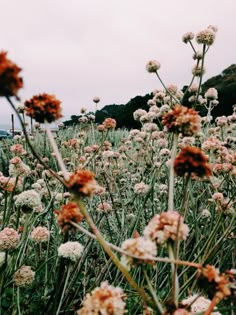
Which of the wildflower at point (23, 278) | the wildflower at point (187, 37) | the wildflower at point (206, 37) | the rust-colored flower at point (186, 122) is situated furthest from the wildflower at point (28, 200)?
the wildflower at point (187, 37)

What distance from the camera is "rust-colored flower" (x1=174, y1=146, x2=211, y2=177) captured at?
1.07m

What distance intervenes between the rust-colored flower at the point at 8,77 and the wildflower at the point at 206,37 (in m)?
2.21

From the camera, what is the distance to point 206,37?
295 cm

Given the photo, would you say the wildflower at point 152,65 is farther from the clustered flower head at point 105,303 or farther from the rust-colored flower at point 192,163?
the clustered flower head at point 105,303

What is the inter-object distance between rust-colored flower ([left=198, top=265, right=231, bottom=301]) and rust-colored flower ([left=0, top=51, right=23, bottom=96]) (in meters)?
0.50

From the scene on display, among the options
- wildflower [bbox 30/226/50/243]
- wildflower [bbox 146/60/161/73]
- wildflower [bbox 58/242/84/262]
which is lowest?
wildflower [bbox 30/226/50/243]

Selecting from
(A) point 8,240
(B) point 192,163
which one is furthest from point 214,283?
(A) point 8,240

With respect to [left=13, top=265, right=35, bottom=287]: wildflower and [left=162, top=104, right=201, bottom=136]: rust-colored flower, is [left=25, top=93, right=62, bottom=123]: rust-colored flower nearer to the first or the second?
[left=162, top=104, right=201, bottom=136]: rust-colored flower

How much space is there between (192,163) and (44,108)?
357 millimetres

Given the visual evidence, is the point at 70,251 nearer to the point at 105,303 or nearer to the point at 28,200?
the point at 28,200

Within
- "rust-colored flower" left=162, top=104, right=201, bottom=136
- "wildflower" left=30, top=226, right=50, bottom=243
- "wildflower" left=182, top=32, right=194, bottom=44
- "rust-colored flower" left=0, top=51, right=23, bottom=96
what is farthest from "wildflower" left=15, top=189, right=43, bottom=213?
"wildflower" left=182, top=32, right=194, bottom=44

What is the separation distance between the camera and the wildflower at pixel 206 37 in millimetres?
2949

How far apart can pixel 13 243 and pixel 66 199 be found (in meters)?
1.22

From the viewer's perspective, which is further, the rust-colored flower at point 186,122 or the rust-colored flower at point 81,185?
the rust-colored flower at point 186,122
